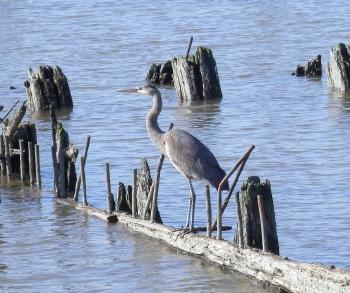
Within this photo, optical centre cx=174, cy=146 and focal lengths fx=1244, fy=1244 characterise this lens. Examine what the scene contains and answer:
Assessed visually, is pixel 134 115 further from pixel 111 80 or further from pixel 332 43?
pixel 332 43

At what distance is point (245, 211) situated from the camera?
41.7ft

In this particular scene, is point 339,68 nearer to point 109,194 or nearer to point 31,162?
point 31,162

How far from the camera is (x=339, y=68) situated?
2498cm

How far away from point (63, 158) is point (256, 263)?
201 inches

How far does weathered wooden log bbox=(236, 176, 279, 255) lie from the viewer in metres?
12.5

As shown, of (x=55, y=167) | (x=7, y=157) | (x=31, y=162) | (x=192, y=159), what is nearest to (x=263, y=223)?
(x=192, y=159)

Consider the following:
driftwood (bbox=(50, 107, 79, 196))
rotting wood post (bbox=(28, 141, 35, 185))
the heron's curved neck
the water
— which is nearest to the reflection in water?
the water

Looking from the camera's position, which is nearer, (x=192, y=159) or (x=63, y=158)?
(x=192, y=159)

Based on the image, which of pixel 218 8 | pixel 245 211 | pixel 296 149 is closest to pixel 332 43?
pixel 218 8

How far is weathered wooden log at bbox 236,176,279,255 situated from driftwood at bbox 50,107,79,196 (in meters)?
4.38

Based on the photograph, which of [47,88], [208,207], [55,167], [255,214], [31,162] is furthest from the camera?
[47,88]

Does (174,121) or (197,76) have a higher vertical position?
(197,76)

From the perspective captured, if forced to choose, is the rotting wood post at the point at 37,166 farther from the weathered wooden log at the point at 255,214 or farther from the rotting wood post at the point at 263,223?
the rotting wood post at the point at 263,223

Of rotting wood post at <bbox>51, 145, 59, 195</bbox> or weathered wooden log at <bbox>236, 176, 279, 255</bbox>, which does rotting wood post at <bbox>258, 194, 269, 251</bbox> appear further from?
rotting wood post at <bbox>51, 145, 59, 195</bbox>
